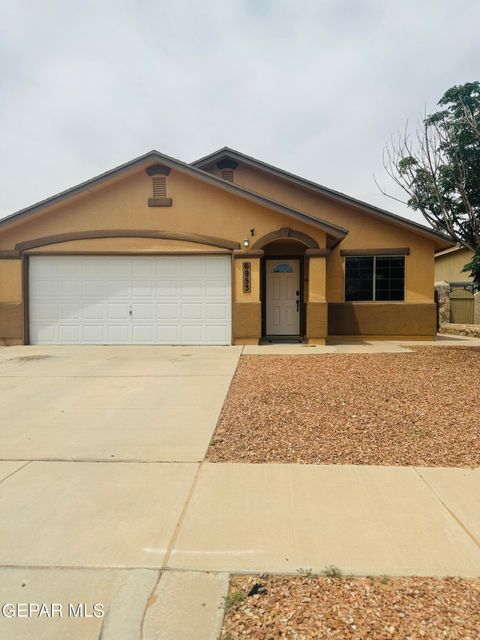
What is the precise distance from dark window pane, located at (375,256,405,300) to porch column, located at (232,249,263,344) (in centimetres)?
462

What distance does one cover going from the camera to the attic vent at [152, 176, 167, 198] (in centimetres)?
1284

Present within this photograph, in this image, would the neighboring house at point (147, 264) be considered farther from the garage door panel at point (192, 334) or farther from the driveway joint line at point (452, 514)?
the driveway joint line at point (452, 514)

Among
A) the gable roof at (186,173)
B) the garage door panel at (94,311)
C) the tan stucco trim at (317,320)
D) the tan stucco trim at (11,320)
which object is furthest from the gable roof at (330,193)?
the tan stucco trim at (11,320)

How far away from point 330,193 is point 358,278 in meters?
3.10

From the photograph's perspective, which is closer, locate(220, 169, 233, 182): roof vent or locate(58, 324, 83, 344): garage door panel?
locate(58, 324, 83, 344): garage door panel

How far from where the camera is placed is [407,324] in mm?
14586

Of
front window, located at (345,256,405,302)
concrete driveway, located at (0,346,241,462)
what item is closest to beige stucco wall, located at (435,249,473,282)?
front window, located at (345,256,405,302)

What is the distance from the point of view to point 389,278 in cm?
1467

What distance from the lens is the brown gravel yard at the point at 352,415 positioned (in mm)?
4535

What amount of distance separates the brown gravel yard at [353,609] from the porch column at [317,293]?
10.5 m

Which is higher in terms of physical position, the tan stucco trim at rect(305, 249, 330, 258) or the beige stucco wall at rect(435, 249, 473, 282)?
the beige stucco wall at rect(435, 249, 473, 282)

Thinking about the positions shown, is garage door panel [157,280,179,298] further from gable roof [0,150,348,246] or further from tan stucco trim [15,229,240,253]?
gable roof [0,150,348,246]

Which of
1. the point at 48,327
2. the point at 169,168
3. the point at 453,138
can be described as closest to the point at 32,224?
the point at 48,327

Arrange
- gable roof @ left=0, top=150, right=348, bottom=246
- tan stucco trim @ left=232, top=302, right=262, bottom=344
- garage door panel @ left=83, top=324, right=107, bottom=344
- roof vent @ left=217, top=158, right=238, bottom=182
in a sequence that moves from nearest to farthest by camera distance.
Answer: gable roof @ left=0, top=150, right=348, bottom=246
tan stucco trim @ left=232, top=302, right=262, bottom=344
garage door panel @ left=83, top=324, right=107, bottom=344
roof vent @ left=217, top=158, right=238, bottom=182
